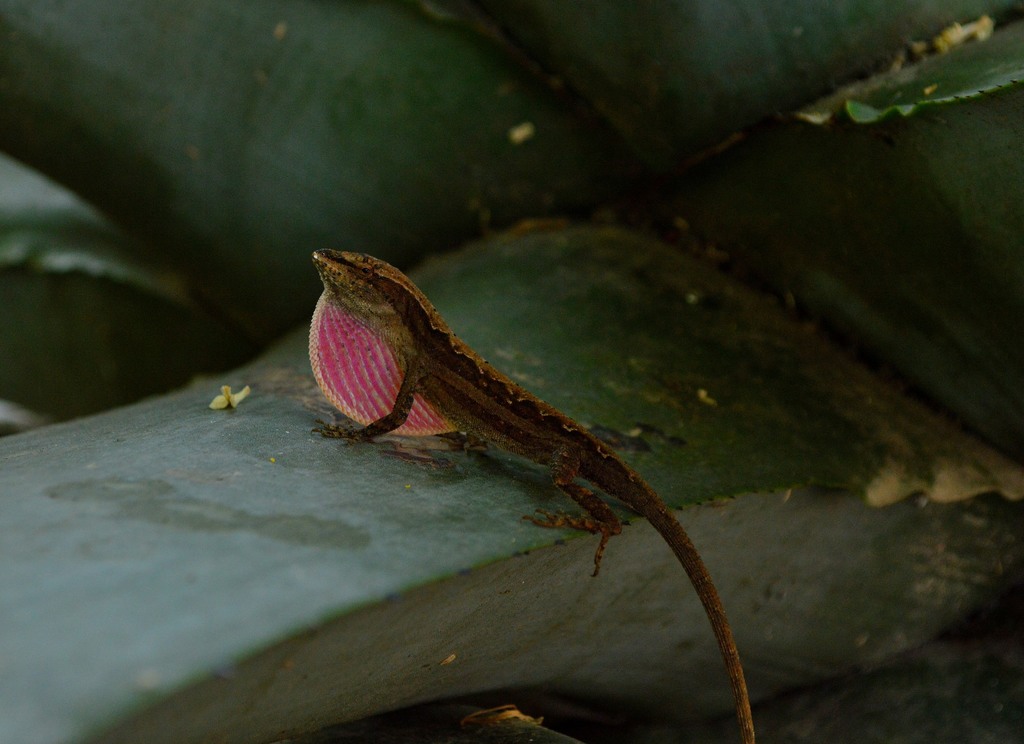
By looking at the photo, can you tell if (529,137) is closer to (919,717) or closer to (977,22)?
(977,22)

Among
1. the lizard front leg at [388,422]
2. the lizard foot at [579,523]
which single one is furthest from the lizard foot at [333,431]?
the lizard foot at [579,523]

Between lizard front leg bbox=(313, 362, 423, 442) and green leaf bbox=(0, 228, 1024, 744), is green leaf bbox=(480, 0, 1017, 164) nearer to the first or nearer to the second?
green leaf bbox=(0, 228, 1024, 744)

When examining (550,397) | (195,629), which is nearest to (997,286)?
(550,397)

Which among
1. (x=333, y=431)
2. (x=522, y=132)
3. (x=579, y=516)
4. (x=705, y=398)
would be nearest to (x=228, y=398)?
(x=333, y=431)

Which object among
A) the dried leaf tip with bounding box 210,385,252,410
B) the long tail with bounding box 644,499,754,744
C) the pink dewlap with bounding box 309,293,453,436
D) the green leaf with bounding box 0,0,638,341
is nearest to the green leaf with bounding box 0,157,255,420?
the green leaf with bounding box 0,0,638,341

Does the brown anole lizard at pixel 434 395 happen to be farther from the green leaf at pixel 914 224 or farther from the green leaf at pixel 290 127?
the green leaf at pixel 914 224

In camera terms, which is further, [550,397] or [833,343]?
[833,343]
